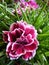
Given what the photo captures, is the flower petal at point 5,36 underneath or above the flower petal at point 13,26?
underneath

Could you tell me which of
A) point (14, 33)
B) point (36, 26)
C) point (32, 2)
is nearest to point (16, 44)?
point (14, 33)

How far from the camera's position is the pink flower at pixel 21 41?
973 mm

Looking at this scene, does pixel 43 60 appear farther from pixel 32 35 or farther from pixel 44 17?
pixel 44 17

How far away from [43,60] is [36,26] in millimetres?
166

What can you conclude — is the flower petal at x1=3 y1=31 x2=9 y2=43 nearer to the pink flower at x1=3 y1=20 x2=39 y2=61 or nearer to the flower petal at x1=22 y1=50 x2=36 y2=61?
the pink flower at x1=3 y1=20 x2=39 y2=61

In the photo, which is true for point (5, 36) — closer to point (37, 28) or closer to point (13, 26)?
point (13, 26)

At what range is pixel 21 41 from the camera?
0.99 m

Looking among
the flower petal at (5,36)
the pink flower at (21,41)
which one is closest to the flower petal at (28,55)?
the pink flower at (21,41)

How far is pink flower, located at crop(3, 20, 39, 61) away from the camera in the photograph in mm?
973

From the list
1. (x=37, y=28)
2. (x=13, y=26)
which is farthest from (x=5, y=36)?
(x=37, y=28)

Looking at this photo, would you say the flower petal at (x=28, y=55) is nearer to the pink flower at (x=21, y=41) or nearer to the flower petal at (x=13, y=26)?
the pink flower at (x=21, y=41)

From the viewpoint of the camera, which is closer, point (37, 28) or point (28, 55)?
point (28, 55)

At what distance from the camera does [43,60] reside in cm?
102

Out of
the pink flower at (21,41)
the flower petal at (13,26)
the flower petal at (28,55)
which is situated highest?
the flower petal at (13,26)
